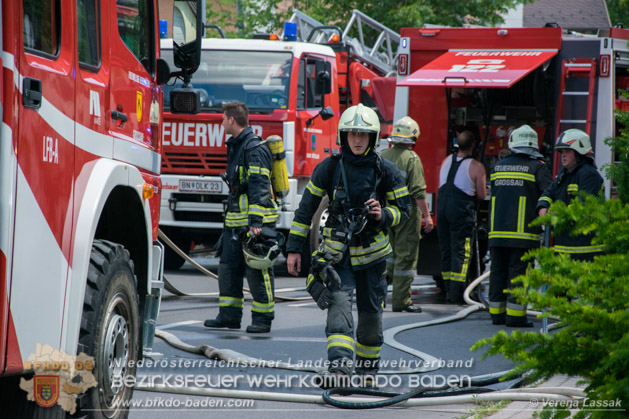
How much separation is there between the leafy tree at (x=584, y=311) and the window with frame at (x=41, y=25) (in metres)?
1.91

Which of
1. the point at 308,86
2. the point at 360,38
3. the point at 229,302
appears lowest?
the point at 229,302

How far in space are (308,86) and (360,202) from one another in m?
6.33

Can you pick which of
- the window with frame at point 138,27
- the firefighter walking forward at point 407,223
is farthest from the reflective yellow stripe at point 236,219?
the window with frame at point 138,27

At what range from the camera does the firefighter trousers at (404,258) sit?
927 cm

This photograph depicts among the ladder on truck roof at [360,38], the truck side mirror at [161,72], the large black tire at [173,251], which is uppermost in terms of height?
the ladder on truck roof at [360,38]

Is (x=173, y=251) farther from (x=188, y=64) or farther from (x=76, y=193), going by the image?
(x=76, y=193)

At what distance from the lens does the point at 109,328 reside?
4.07 m

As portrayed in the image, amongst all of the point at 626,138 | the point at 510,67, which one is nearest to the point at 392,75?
the point at 510,67

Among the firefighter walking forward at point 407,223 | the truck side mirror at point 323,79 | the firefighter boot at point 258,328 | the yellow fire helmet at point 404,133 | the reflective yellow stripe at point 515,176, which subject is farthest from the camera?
the truck side mirror at point 323,79

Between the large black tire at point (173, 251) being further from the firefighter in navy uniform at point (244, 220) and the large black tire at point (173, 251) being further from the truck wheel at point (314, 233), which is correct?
the firefighter in navy uniform at point (244, 220)

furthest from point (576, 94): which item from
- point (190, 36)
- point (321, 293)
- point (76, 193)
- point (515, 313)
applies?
point (76, 193)

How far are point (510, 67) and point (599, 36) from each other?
1285 millimetres

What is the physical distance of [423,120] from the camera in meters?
10.7

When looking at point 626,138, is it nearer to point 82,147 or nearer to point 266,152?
point 82,147
